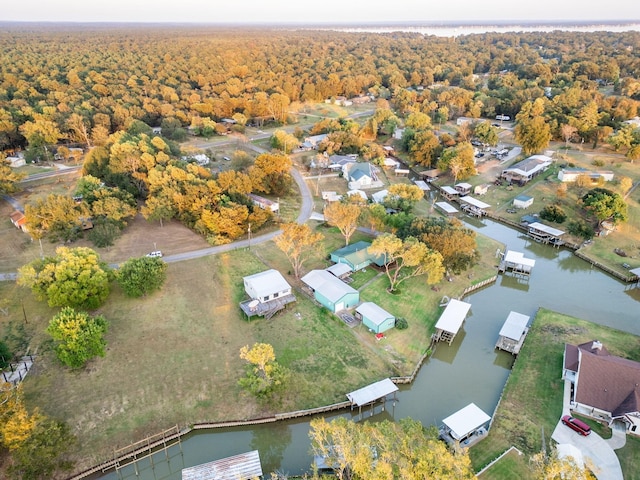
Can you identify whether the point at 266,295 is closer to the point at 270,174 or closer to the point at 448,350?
the point at 448,350

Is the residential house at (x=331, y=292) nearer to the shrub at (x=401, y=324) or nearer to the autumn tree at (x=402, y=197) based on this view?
the shrub at (x=401, y=324)

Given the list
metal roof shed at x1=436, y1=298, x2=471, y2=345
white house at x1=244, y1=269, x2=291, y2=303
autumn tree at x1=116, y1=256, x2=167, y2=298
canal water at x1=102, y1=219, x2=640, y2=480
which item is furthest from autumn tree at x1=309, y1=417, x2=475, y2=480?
autumn tree at x1=116, y1=256, x2=167, y2=298

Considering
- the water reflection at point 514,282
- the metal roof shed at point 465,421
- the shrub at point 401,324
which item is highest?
the metal roof shed at point 465,421

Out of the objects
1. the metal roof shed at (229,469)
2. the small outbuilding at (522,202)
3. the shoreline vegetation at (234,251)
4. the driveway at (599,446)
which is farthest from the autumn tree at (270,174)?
the driveway at (599,446)

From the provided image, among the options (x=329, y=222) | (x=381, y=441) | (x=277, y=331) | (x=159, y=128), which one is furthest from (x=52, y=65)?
(x=381, y=441)

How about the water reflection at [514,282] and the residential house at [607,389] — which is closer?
the residential house at [607,389]

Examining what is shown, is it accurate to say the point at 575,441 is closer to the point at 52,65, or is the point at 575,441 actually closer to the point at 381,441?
the point at 381,441
